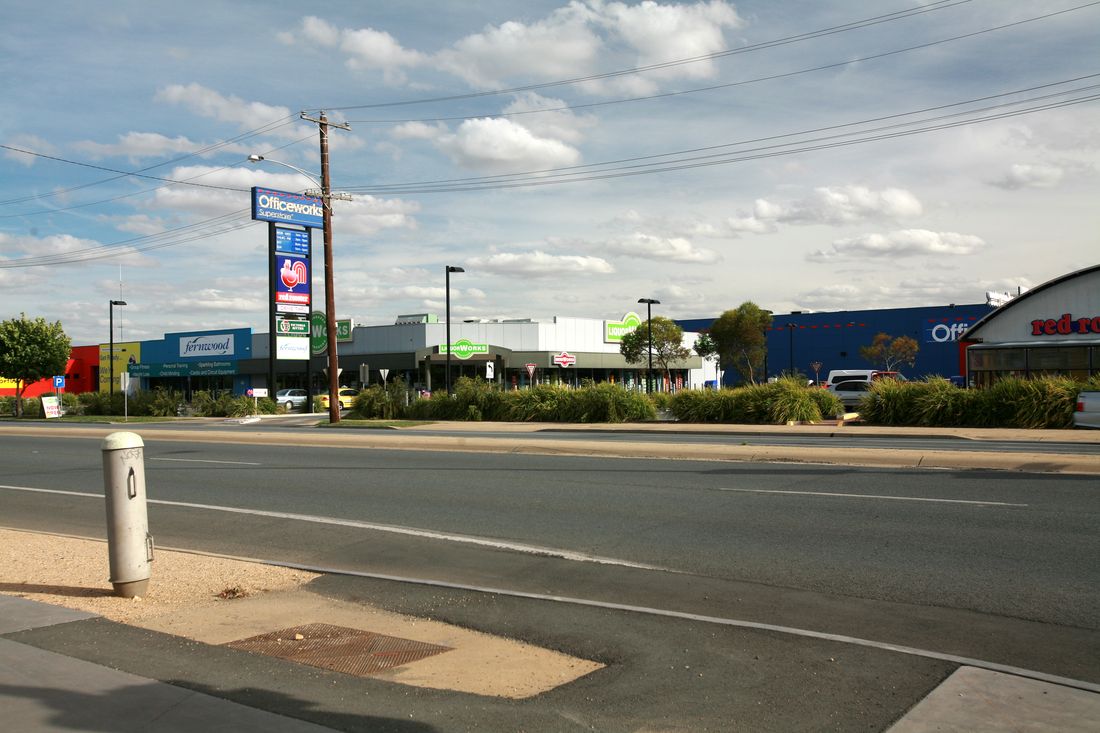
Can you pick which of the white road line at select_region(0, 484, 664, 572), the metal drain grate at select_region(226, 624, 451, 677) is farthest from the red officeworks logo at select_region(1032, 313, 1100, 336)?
the metal drain grate at select_region(226, 624, 451, 677)

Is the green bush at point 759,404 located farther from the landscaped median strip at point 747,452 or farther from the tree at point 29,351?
the tree at point 29,351

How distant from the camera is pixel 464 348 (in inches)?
2323

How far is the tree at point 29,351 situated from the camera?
5922cm

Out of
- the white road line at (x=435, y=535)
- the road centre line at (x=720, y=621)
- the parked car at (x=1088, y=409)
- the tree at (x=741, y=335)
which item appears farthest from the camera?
the tree at (x=741, y=335)

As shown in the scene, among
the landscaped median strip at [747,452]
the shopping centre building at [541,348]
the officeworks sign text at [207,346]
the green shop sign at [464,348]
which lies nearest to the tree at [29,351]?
the shopping centre building at [541,348]

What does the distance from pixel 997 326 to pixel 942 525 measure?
31919 millimetres

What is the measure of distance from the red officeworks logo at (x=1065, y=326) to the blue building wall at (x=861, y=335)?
36074mm

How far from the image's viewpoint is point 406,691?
5.39 meters

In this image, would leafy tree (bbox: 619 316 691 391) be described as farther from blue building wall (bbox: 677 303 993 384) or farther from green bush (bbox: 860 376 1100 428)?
green bush (bbox: 860 376 1100 428)

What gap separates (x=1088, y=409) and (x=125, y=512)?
23.9 m

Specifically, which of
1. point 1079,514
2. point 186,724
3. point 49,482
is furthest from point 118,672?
point 49,482

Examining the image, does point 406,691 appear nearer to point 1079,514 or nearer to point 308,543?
point 308,543

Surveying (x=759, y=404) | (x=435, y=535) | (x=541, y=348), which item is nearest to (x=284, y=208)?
(x=541, y=348)

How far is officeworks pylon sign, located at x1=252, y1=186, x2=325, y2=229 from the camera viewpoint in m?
42.9
